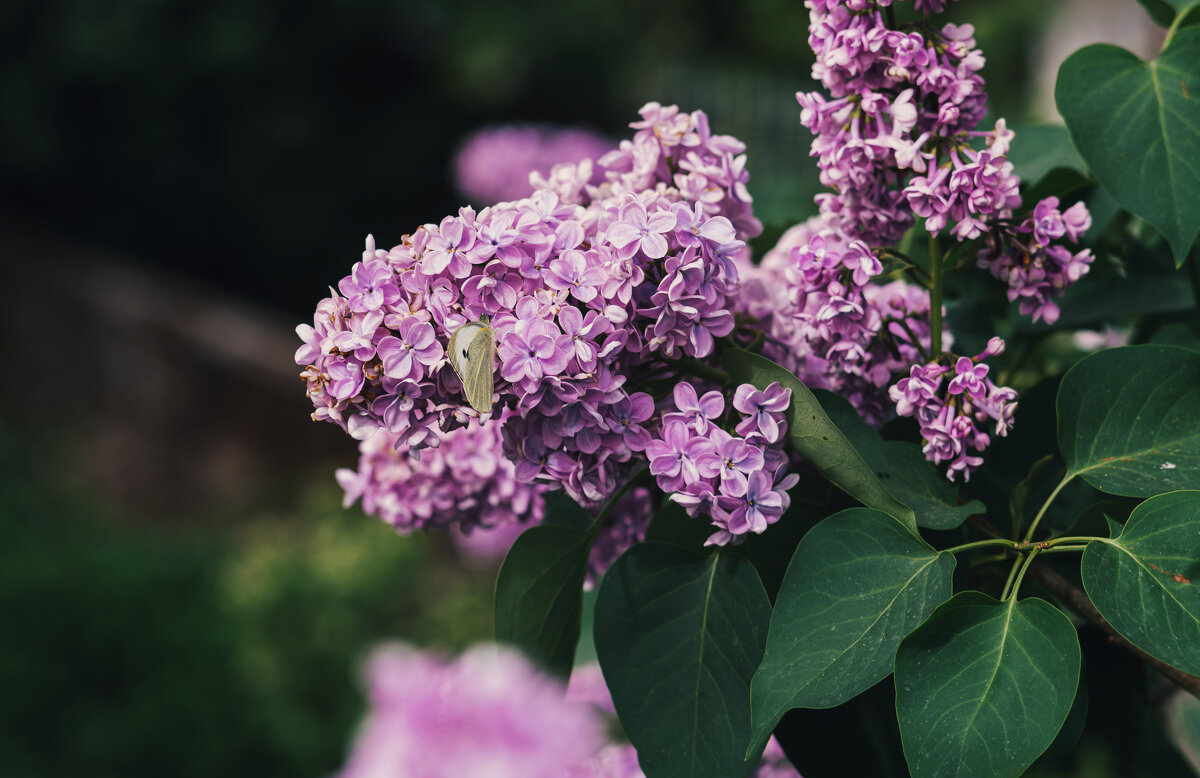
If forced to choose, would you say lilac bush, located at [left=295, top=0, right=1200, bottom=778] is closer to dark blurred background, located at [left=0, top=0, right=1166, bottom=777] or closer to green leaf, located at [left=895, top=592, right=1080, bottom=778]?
green leaf, located at [left=895, top=592, right=1080, bottom=778]

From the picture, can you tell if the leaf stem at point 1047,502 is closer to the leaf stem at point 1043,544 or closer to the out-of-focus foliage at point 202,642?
the leaf stem at point 1043,544

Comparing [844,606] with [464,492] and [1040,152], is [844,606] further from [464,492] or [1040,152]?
[1040,152]

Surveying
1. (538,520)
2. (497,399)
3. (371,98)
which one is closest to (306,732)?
(538,520)

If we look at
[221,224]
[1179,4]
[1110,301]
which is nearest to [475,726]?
[1110,301]

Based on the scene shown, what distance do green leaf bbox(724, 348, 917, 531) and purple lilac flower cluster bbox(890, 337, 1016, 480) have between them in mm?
56

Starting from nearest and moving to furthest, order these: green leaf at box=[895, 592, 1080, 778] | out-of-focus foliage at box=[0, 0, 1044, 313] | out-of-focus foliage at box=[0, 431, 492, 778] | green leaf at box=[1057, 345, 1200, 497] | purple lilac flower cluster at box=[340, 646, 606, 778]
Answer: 1. purple lilac flower cluster at box=[340, 646, 606, 778]
2. green leaf at box=[895, 592, 1080, 778]
3. green leaf at box=[1057, 345, 1200, 497]
4. out-of-focus foliage at box=[0, 431, 492, 778]
5. out-of-focus foliage at box=[0, 0, 1044, 313]

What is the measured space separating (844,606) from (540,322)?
0.22m

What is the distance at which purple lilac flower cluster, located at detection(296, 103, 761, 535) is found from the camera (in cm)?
56

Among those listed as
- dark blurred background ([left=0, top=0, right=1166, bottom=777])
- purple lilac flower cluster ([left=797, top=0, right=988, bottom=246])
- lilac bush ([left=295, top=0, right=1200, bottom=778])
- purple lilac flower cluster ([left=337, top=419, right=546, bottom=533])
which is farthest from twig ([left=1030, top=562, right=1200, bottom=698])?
dark blurred background ([left=0, top=0, right=1166, bottom=777])

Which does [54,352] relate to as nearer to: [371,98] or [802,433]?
[371,98]

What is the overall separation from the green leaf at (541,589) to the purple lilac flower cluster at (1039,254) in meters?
0.30

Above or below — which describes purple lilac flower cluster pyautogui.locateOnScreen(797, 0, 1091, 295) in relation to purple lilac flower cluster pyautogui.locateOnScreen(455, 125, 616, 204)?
below


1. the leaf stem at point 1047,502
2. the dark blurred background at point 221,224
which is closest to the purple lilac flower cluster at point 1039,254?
the leaf stem at point 1047,502

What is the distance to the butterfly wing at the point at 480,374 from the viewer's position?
540 millimetres
